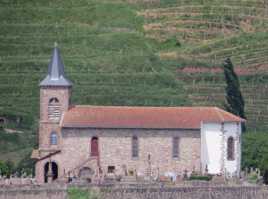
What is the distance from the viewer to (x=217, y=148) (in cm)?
6475

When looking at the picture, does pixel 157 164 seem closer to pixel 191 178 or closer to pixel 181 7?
pixel 191 178

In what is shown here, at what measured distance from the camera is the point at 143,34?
91.1m

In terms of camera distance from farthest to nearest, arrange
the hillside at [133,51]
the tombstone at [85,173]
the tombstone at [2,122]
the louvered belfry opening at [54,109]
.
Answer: the hillside at [133,51] → the tombstone at [2,122] → the louvered belfry opening at [54,109] → the tombstone at [85,173]

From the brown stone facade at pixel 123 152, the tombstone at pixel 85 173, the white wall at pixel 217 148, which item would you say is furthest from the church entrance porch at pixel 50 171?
the white wall at pixel 217 148

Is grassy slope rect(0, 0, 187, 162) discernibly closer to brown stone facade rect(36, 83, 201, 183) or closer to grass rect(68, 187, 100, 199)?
brown stone facade rect(36, 83, 201, 183)

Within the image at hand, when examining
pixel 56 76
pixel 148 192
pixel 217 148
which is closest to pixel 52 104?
pixel 56 76

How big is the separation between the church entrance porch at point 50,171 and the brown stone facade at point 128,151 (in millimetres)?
150

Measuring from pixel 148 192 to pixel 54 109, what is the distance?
23.2 ft

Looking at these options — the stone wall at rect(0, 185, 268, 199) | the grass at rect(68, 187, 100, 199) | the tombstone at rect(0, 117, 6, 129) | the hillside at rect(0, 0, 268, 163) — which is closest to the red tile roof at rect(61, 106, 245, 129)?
the stone wall at rect(0, 185, 268, 199)

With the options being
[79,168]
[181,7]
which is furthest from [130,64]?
[79,168]

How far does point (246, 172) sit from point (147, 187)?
639 centimetres

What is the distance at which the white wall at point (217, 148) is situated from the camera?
64.6m

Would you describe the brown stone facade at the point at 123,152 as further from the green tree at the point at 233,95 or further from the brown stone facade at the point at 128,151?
the green tree at the point at 233,95

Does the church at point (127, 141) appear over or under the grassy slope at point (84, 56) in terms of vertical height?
under
